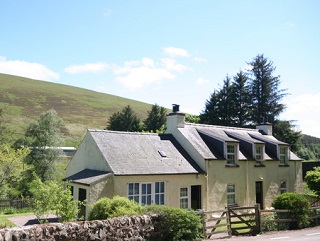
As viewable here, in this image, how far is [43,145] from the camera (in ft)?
120

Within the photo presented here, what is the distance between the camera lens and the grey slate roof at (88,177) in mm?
18291

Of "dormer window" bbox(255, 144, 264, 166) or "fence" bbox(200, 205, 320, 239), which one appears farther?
"dormer window" bbox(255, 144, 264, 166)

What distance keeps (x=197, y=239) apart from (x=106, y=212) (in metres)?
4.20

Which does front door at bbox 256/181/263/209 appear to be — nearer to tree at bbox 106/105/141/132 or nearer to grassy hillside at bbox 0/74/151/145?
tree at bbox 106/105/141/132

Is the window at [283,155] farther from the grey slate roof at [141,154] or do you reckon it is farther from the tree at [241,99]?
the tree at [241,99]

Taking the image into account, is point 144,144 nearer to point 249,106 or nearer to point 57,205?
point 57,205

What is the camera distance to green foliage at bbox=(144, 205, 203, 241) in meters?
13.5

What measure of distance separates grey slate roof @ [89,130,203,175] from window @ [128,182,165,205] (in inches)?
36.2

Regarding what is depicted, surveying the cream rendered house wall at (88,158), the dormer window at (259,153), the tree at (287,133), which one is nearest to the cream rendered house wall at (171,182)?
the cream rendered house wall at (88,158)

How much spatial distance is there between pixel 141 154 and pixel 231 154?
25.6 feet

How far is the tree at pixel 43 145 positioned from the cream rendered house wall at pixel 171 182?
64.6 feet

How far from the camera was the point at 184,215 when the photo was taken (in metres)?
13.7

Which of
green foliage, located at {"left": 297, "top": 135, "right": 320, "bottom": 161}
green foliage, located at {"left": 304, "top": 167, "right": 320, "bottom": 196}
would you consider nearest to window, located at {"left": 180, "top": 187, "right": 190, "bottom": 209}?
green foliage, located at {"left": 304, "top": 167, "right": 320, "bottom": 196}

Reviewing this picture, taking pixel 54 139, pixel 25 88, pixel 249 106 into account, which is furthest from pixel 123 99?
pixel 54 139
